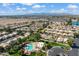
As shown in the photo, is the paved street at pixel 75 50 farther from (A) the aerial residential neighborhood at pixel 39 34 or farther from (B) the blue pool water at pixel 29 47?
(B) the blue pool water at pixel 29 47

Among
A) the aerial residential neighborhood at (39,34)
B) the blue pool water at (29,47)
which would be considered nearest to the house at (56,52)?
the aerial residential neighborhood at (39,34)

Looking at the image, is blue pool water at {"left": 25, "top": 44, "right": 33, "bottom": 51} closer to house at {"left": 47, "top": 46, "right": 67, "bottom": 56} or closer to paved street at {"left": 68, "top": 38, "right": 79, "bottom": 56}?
house at {"left": 47, "top": 46, "right": 67, "bottom": 56}

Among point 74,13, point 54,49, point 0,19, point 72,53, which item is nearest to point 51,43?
point 54,49

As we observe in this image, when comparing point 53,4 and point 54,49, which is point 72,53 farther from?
point 53,4

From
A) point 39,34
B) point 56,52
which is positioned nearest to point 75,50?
point 56,52

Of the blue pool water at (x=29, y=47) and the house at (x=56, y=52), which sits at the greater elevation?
the blue pool water at (x=29, y=47)

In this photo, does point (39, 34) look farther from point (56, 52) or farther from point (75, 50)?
point (75, 50)

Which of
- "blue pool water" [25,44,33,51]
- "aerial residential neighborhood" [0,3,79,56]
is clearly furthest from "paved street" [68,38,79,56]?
"blue pool water" [25,44,33,51]

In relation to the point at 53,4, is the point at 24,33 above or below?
below
